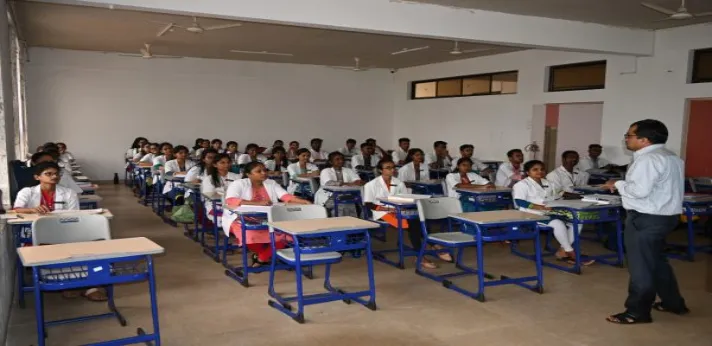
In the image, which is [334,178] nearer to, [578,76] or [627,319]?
[627,319]

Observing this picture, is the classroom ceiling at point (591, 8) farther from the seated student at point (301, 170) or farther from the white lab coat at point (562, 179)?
the seated student at point (301, 170)

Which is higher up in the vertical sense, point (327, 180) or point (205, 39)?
point (205, 39)

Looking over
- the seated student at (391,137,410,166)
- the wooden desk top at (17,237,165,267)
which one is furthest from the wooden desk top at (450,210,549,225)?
the seated student at (391,137,410,166)

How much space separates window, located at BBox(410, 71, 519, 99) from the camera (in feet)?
37.8

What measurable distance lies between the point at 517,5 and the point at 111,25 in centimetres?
617

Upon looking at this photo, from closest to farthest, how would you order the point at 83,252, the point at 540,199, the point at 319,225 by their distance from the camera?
the point at 83,252 < the point at 319,225 < the point at 540,199

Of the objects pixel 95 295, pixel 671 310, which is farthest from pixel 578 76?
pixel 95 295

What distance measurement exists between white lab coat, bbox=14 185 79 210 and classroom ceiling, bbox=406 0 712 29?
14.3 feet

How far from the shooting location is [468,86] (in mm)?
12484

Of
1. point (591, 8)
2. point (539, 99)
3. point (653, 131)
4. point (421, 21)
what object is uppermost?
point (591, 8)

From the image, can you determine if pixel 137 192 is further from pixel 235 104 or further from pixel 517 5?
pixel 517 5

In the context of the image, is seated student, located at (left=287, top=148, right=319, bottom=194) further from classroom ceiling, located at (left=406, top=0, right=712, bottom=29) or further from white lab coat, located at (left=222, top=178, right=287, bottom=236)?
classroom ceiling, located at (left=406, top=0, right=712, bottom=29)

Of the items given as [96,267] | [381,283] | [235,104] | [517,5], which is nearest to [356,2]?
[517,5]

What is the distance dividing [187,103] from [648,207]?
37.3ft
